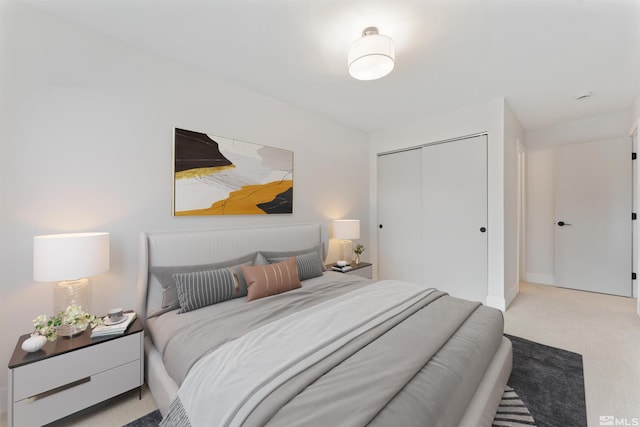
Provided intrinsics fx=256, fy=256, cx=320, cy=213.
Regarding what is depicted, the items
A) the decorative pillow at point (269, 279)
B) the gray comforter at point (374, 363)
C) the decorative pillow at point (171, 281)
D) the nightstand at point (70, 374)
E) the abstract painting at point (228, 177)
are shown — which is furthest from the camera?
the abstract painting at point (228, 177)

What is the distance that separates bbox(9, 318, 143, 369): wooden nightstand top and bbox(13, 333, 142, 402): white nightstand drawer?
21 millimetres

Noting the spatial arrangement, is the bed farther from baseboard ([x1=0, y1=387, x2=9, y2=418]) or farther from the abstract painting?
baseboard ([x1=0, y1=387, x2=9, y2=418])

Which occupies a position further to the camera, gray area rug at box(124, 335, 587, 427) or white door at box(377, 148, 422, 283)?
white door at box(377, 148, 422, 283)

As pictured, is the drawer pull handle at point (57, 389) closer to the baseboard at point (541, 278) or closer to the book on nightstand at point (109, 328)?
the book on nightstand at point (109, 328)

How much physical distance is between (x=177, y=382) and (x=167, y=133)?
1847mm

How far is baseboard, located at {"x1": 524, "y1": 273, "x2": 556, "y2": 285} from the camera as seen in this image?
4.05m

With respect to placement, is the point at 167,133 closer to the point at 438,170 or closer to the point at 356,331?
the point at 356,331

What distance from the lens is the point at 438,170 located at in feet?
11.5

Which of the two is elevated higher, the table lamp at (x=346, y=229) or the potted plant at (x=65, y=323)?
the table lamp at (x=346, y=229)

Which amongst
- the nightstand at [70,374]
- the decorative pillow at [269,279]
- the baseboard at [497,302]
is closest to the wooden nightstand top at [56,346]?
the nightstand at [70,374]

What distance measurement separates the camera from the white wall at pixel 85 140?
1588 millimetres

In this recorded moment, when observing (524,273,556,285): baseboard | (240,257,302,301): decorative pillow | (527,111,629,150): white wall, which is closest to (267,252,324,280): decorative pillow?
(240,257,302,301): decorative pillow

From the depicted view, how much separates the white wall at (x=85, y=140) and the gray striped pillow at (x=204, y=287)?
1.72 feet

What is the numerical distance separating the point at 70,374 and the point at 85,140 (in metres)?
1.48
